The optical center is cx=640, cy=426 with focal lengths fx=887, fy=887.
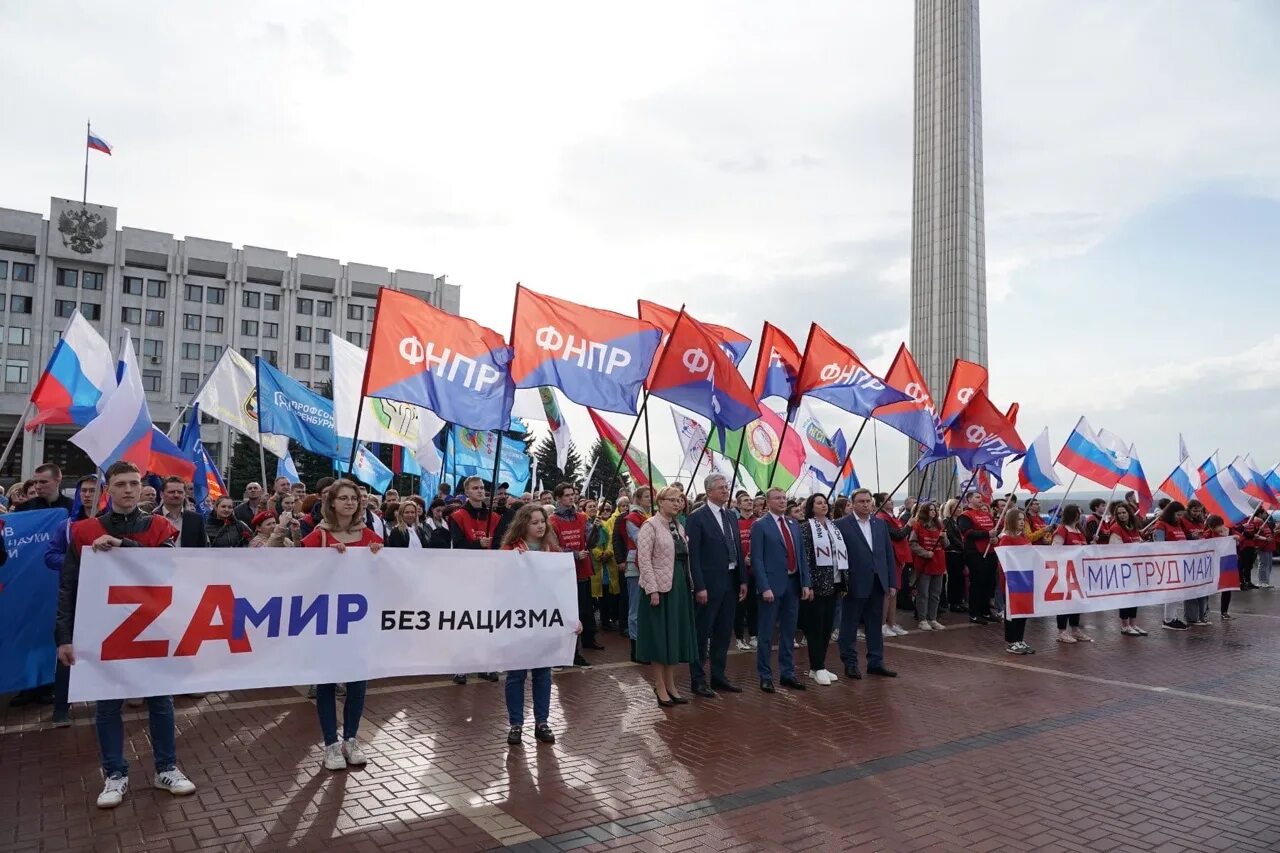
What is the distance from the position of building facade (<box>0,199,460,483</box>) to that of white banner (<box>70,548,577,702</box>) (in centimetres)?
6685

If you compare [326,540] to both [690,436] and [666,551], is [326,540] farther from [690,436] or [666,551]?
[690,436]

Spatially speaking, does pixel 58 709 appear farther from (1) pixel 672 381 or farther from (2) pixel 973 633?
(2) pixel 973 633

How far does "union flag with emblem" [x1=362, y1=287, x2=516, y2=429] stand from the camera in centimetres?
895

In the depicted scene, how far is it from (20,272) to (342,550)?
8466 cm

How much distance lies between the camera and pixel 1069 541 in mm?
12461

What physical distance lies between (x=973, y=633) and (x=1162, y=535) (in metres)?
3.73

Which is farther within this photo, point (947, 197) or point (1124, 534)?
point (947, 197)

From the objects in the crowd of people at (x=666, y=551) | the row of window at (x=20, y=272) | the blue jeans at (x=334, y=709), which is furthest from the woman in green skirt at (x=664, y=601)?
the row of window at (x=20, y=272)

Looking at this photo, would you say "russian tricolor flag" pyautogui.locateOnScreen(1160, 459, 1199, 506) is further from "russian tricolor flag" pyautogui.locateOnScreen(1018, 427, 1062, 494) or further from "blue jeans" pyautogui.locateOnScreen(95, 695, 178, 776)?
"blue jeans" pyautogui.locateOnScreen(95, 695, 178, 776)

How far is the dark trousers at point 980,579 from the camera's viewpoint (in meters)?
14.1

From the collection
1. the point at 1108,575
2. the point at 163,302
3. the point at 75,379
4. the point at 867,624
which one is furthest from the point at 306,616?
the point at 163,302

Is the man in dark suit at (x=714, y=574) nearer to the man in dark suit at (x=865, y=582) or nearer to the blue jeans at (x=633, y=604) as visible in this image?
the man in dark suit at (x=865, y=582)

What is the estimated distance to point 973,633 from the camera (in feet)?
43.1

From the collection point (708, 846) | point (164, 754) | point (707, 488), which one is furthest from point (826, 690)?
point (164, 754)
